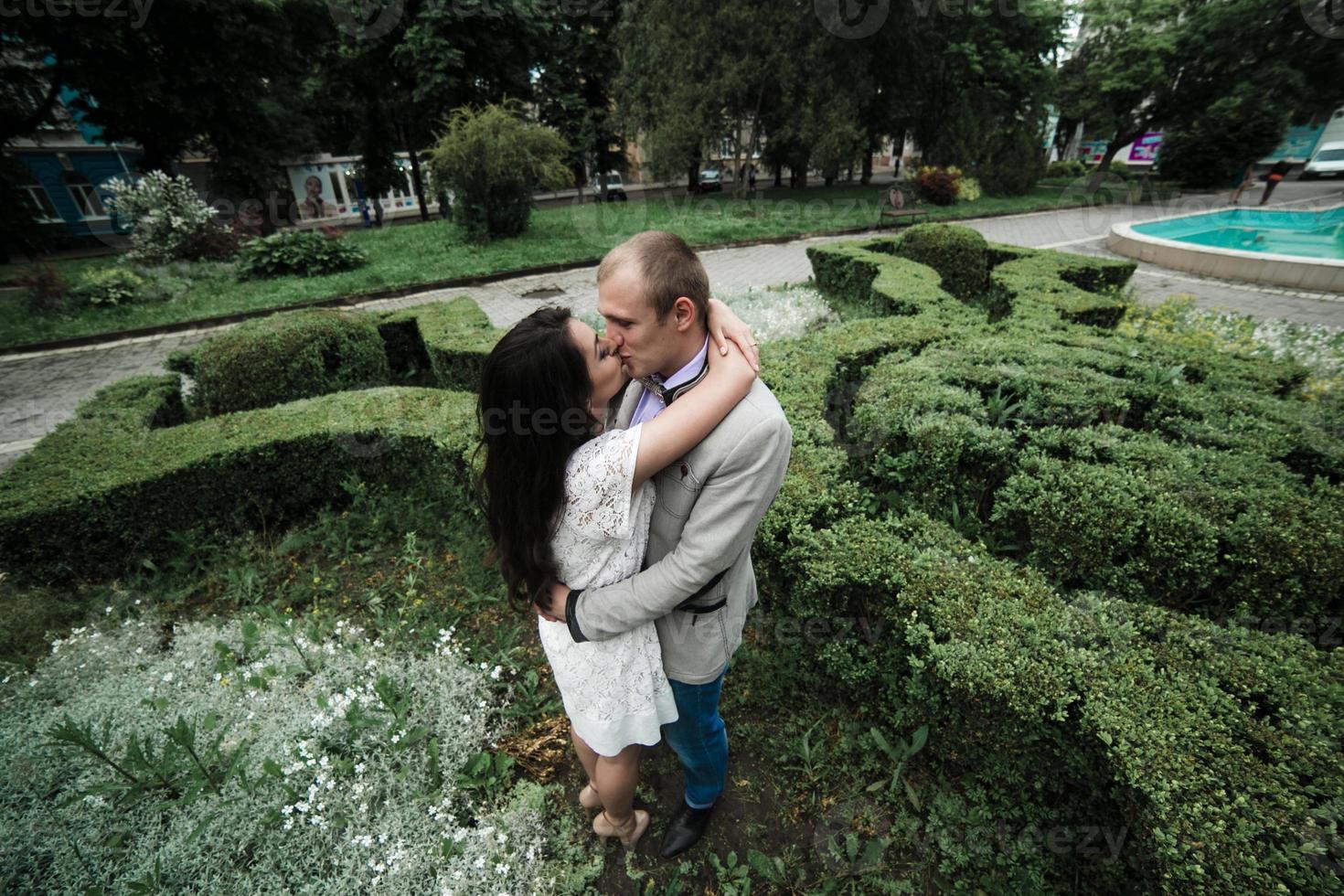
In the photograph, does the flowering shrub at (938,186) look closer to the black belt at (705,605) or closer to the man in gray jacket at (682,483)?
the man in gray jacket at (682,483)

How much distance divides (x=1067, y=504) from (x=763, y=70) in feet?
68.2

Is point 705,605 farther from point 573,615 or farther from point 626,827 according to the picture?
point 626,827

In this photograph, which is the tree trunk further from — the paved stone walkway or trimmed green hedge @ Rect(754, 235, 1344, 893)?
trimmed green hedge @ Rect(754, 235, 1344, 893)

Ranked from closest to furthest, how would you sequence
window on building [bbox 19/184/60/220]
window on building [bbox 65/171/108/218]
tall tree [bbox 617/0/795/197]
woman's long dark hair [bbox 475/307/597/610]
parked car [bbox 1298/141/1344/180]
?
woman's long dark hair [bbox 475/307/597/610] < tall tree [bbox 617/0/795/197] < window on building [bbox 19/184/60/220] < window on building [bbox 65/171/108/218] < parked car [bbox 1298/141/1344/180]


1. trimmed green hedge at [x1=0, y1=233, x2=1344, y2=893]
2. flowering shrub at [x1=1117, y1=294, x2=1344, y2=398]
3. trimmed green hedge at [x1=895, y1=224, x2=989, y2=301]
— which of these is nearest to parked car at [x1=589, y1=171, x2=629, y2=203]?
trimmed green hedge at [x1=895, y1=224, x2=989, y2=301]

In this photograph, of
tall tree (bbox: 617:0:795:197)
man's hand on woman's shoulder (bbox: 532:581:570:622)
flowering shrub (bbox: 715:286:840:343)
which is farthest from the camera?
tall tree (bbox: 617:0:795:197)

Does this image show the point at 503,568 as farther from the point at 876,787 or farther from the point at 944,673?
the point at 876,787

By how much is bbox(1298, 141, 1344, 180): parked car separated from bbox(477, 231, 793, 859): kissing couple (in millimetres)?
42969

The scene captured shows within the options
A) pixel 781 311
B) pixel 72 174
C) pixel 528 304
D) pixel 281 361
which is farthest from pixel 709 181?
pixel 281 361

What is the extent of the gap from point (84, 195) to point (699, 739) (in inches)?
1605

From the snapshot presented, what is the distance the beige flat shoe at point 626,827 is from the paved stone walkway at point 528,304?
769 centimetres

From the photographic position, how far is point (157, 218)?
13.9 meters

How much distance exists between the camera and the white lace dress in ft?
5.33

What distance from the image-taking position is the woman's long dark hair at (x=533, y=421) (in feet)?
5.03
